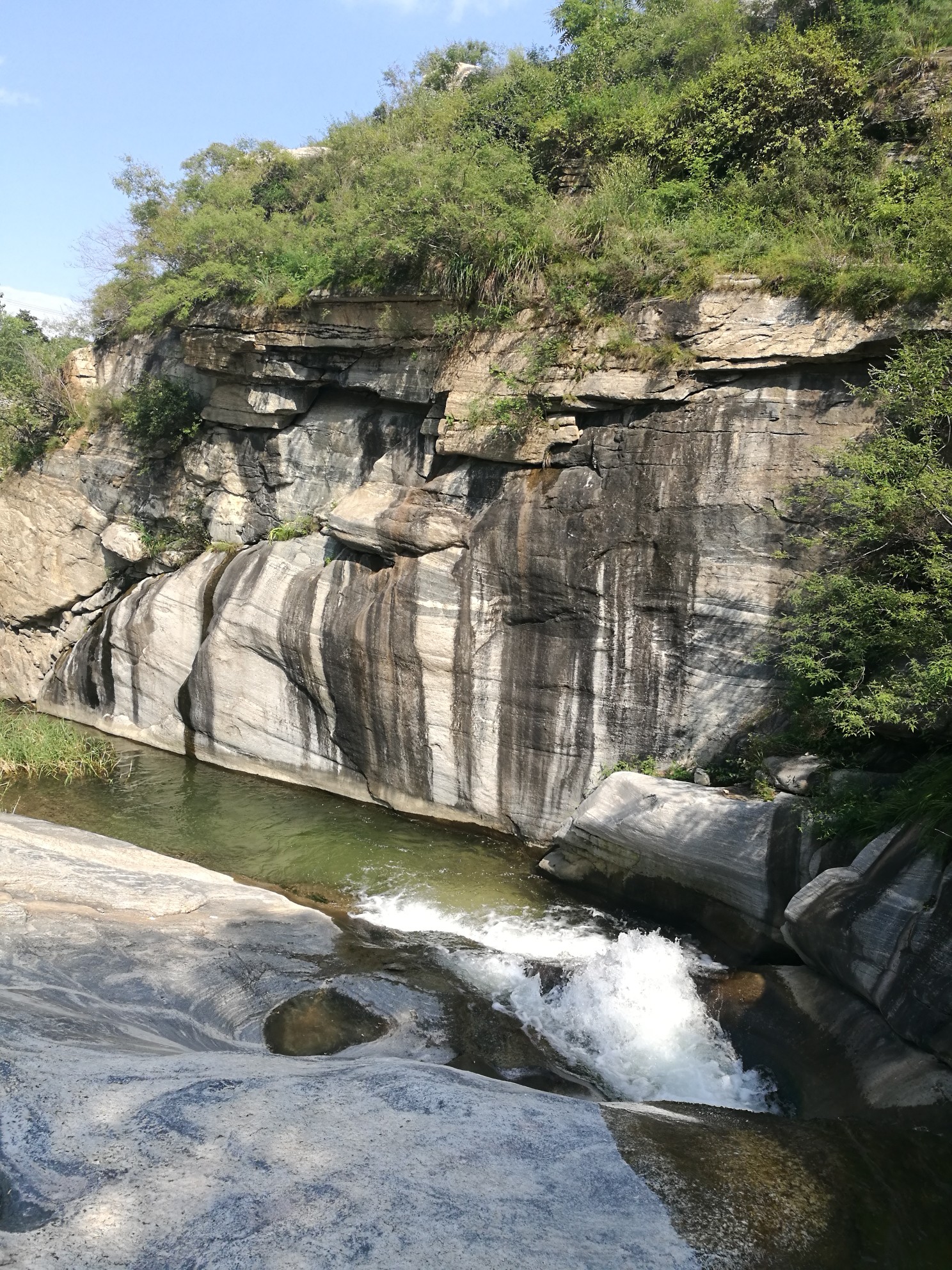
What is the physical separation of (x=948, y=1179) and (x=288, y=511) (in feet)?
44.9

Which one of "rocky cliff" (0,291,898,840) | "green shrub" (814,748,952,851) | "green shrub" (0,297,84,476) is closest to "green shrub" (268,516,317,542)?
"rocky cliff" (0,291,898,840)

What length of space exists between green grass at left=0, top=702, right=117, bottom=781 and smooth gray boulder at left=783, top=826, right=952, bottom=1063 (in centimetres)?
1101

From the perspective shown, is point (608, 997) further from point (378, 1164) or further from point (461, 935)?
point (378, 1164)

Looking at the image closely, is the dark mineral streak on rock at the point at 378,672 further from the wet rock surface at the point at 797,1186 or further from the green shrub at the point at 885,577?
the wet rock surface at the point at 797,1186

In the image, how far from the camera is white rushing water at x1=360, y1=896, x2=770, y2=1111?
6.71 meters

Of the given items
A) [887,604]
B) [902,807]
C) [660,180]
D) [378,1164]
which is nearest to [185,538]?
[660,180]

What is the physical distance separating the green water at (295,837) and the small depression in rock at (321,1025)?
106 inches

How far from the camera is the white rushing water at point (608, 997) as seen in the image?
6.71 meters

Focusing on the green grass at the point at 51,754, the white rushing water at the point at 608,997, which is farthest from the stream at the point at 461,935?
A: the green grass at the point at 51,754

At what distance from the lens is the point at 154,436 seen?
1786 centimetres

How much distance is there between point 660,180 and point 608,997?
11430mm

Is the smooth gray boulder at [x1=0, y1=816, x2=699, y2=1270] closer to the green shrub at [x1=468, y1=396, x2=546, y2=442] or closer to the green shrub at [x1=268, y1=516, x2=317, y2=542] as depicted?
the green shrub at [x1=468, y1=396, x2=546, y2=442]

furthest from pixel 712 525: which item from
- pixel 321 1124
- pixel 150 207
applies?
pixel 150 207

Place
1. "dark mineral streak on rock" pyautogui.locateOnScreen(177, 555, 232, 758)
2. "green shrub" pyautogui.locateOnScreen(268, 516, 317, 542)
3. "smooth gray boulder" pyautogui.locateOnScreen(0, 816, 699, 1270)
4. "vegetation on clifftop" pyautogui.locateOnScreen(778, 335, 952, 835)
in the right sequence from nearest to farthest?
"smooth gray boulder" pyautogui.locateOnScreen(0, 816, 699, 1270), "vegetation on clifftop" pyautogui.locateOnScreen(778, 335, 952, 835), "green shrub" pyautogui.locateOnScreen(268, 516, 317, 542), "dark mineral streak on rock" pyautogui.locateOnScreen(177, 555, 232, 758)
